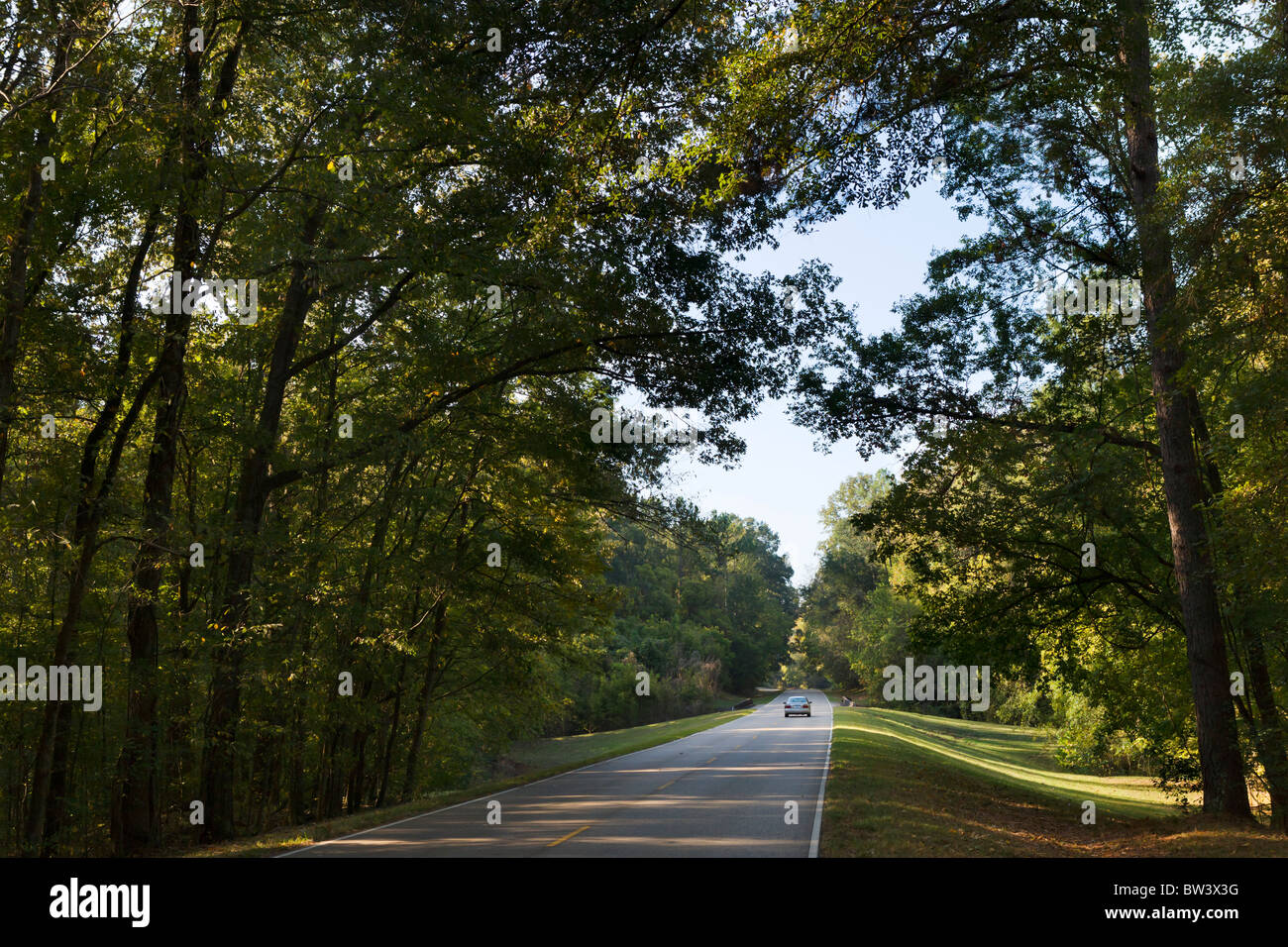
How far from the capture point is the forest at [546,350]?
33.9ft

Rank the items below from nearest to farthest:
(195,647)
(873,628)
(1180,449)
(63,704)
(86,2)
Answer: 1. (86,2)
2. (1180,449)
3. (195,647)
4. (63,704)
5. (873,628)

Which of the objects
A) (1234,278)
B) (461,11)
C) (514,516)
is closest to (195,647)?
(514,516)

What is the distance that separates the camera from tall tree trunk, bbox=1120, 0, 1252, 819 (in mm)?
13680

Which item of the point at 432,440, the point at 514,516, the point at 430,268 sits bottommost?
the point at 514,516

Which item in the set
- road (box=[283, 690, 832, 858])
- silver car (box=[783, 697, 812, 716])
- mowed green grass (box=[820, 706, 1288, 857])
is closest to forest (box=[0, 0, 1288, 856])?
mowed green grass (box=[820, 706, 1288, 857])

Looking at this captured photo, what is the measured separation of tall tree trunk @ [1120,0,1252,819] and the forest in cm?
8

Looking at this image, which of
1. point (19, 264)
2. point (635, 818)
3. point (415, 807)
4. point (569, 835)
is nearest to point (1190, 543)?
point (635, 818)

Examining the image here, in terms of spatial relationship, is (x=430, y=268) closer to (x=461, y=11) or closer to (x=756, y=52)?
(x=461, y=11)

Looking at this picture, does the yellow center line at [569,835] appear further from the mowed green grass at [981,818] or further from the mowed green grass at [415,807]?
the mowed green grass at [415,807]

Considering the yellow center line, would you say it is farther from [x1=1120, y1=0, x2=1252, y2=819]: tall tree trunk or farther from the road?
[x1=1120, y1=0, x2=1252, y2=819]: tall tree trunk

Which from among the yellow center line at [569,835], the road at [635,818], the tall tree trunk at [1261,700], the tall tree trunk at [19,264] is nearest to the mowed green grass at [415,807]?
the road at [635,818]

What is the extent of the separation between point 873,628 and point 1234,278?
52182 millimetres

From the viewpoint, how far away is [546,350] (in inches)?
624

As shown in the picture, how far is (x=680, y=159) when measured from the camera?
10469mm
